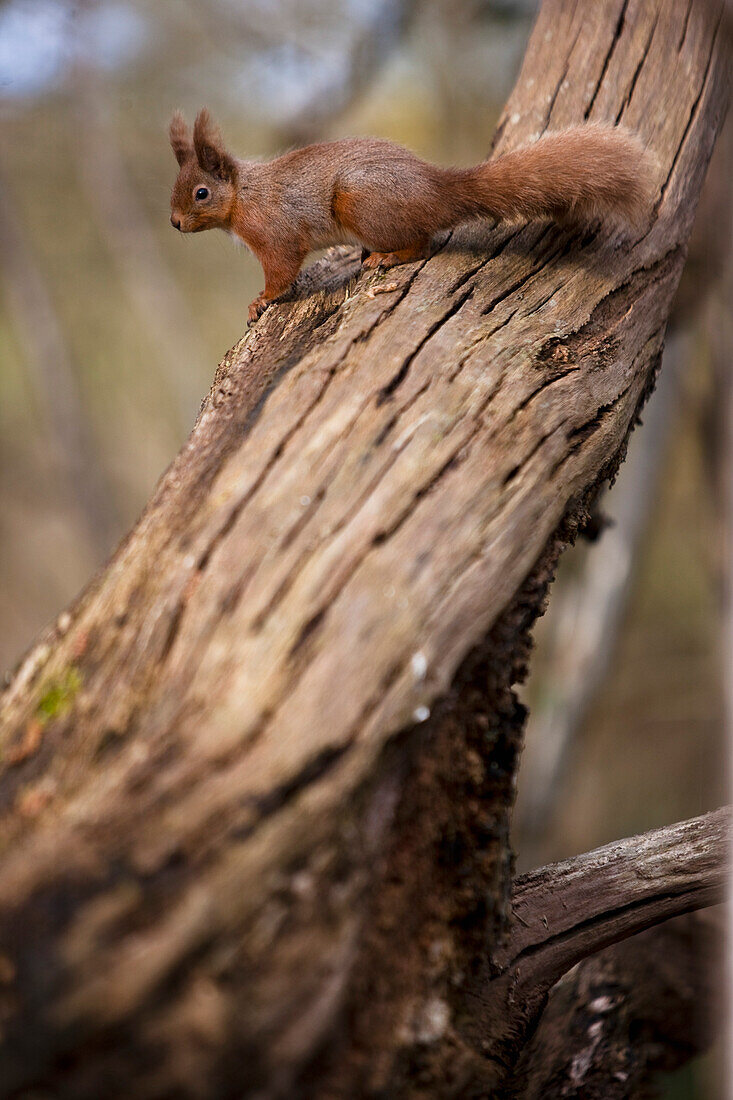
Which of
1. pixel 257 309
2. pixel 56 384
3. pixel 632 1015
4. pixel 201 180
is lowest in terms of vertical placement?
pixel 632 1015

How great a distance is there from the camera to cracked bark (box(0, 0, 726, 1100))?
2.96 ft

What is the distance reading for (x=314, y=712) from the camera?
1.07m

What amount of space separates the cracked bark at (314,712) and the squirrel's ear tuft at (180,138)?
92 centimetres

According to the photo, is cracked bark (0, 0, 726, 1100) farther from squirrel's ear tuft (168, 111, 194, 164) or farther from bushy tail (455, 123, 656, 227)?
squirrel's ear tuft (168, 111, 194, 164)

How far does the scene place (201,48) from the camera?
5.47m

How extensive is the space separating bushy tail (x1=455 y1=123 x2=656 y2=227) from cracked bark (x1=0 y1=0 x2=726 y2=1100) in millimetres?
205

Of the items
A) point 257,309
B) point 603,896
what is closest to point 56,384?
point 257,309

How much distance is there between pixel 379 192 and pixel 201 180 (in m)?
0.64

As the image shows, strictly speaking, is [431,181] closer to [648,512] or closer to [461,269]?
[461,269]

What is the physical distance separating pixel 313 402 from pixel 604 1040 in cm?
158

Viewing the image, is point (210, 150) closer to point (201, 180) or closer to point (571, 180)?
point (201, 180)

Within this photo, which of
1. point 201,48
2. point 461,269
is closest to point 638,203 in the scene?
point 461,269

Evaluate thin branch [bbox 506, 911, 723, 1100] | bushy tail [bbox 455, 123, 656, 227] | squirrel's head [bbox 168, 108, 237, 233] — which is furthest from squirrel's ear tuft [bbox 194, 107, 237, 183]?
thin branch [bbox 506, 911, 723, 1100]

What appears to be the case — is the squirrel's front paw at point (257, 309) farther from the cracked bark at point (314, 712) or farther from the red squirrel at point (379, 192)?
the cracked bark at point (314, 712)
